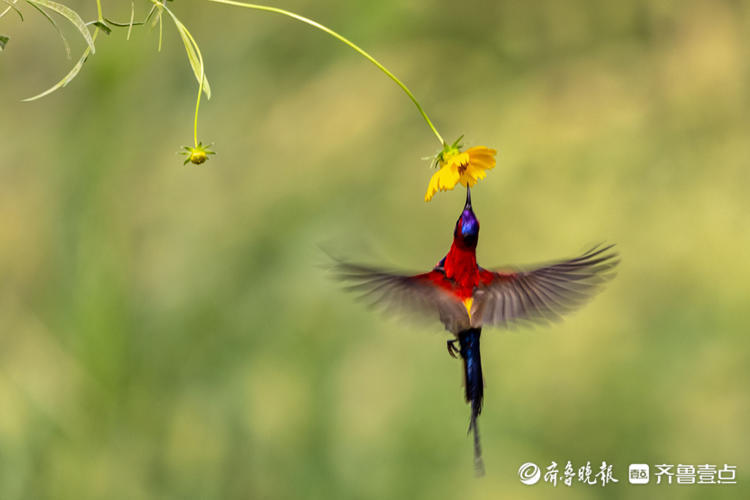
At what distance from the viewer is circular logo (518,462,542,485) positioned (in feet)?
6.32

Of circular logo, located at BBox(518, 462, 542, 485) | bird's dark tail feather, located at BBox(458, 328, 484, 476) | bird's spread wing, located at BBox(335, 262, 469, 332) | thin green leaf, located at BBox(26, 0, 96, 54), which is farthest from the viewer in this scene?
circular logo, located at BBox(518, 462, 542, 485)

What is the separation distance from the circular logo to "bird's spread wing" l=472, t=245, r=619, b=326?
51.8 inches

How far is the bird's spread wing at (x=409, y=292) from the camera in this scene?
0.59 metres

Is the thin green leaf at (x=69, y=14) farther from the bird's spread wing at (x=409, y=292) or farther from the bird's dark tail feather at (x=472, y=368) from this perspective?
the bird's dark tail feather at (x=472, y=368)

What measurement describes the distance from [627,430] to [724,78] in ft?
2.95

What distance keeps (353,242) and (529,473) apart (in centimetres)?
64

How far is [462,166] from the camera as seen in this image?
1.81ft

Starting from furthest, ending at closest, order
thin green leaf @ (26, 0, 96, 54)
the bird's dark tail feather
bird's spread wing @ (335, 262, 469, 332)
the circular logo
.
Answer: the circular logo
the bird's dark tail feather
bird's spread wing @ (335, 262, 469, 332)
thin green leaf @ (26, 0, 96, 54)

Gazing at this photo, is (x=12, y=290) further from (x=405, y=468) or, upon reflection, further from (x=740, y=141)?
(x=740, y=141)

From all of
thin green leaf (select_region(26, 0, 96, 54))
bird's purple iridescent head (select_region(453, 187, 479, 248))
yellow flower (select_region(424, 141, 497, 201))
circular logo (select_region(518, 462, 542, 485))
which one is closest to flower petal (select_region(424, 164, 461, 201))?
yellow flower (select_region(424, 141, 497, 201))

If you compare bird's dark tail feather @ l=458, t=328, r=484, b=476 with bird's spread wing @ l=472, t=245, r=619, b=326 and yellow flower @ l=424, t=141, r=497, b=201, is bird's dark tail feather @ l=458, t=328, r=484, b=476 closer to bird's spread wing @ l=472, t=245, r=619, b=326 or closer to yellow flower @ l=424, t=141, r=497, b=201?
bird's spread wing @ l=472, t=245, r=619, b=326

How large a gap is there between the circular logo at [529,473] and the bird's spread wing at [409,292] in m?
1.34

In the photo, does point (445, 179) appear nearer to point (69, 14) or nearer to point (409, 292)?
point (409, 292)

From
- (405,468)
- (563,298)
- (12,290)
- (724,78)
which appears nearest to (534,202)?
(724,78)
